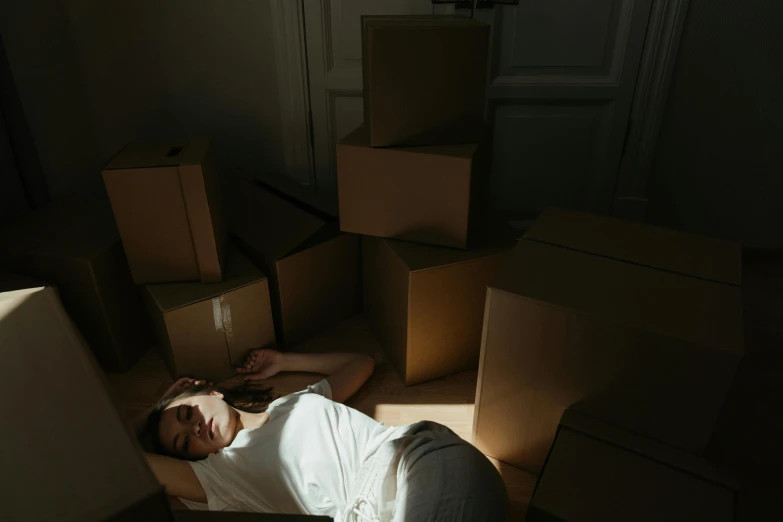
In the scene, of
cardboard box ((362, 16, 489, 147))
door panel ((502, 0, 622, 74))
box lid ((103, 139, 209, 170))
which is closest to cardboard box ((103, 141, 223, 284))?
box lid ((103, 139, 209, 170))

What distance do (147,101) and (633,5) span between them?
1.78m

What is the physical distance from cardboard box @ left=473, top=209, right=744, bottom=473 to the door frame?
2.73ft

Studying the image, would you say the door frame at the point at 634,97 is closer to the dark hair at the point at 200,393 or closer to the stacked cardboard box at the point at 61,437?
the dark hair at the point at 200,393

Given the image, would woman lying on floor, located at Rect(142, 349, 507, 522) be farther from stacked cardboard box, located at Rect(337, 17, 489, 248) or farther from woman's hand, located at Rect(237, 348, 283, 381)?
stacked cardboard box, located at Rect(337, 17, 489, 248)

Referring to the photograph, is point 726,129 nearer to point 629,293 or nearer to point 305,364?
point 629,293

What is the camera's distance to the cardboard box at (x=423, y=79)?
4.55ft

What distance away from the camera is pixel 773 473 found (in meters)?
1.43

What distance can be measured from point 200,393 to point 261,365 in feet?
0.94

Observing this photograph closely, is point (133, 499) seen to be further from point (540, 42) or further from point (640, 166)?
point (640, 166)

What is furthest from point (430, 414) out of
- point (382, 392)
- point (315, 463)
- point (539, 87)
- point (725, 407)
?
point (539, 87)

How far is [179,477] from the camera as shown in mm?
1259

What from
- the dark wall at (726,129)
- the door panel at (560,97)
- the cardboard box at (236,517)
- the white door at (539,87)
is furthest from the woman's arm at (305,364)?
the dark wall at (726,129)

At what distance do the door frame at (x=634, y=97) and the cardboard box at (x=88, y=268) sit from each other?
0.73 metres

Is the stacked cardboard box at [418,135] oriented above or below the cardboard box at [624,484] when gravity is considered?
above
